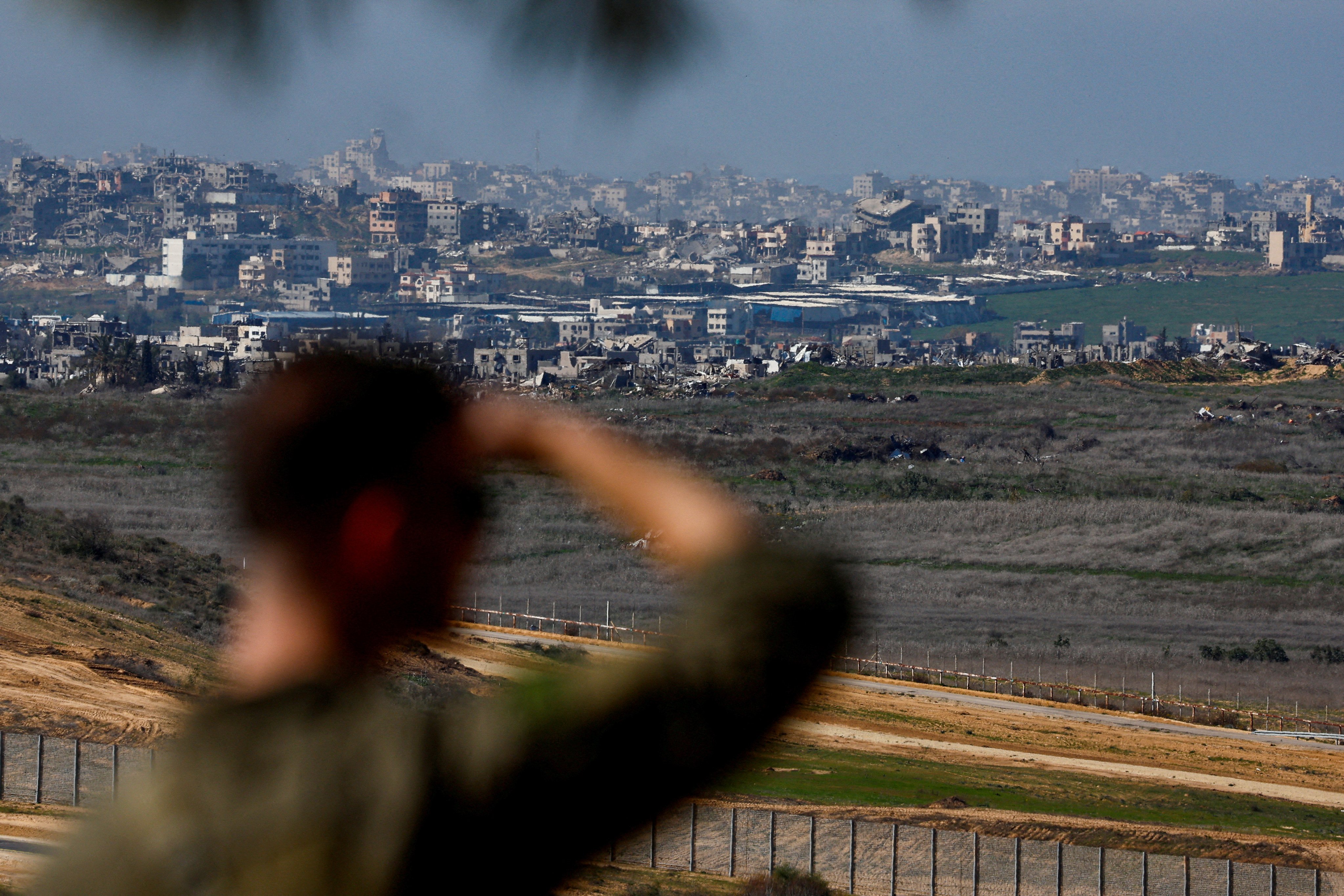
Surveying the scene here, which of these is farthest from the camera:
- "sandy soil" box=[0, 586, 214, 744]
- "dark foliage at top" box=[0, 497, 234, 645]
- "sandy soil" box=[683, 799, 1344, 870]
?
"dark foliage at top" box=[0, 497, 234, 645]

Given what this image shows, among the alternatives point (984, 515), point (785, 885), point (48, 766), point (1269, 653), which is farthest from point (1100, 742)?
point (984, 515)

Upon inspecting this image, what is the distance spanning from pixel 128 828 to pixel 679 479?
0.40 m

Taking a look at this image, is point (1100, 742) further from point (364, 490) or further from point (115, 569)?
point (364, 490)

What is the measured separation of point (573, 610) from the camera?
587 inches

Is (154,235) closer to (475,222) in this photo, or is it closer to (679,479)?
(475,222)

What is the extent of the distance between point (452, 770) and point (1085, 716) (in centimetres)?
1375

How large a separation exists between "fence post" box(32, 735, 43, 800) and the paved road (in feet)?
18.2

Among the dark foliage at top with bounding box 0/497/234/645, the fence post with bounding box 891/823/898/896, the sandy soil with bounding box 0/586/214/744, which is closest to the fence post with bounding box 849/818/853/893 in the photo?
the fence post with bounding box 891/823/898/896

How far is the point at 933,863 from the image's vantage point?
816 cm

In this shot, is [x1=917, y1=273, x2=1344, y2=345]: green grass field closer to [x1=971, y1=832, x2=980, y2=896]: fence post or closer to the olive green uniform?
[x1=971, y1=832, x2=980, y2=896]: fence post

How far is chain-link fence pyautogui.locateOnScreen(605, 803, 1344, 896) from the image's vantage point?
26.3 ft

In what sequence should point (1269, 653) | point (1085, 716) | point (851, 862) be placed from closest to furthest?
point (851, 862)
point (1085, 716)
point (1269, 653)

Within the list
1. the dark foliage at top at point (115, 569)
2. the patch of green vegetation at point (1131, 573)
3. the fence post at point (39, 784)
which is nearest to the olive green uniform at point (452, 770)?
the fence post at point (39, 784)

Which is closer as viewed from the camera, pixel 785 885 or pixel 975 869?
pixel 785 885
